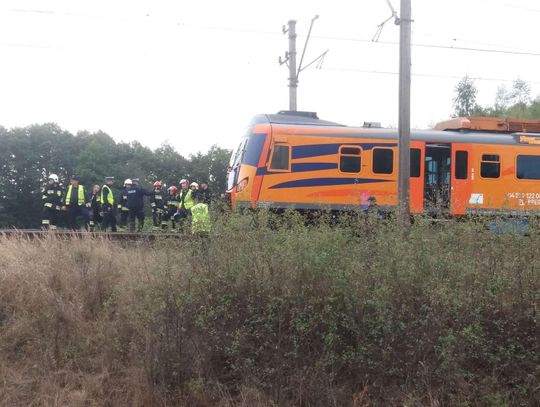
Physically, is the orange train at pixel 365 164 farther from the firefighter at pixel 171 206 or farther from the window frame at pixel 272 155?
the firefighter at pixel 171 206

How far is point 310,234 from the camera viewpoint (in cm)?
601

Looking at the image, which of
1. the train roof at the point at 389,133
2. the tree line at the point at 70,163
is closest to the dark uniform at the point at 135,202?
the train roof at the point at 389,133

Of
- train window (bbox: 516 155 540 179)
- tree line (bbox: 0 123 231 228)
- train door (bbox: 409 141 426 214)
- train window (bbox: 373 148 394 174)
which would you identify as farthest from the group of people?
tree line (bbox: 0 123 231 228)

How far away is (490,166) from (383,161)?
2936 millimetres

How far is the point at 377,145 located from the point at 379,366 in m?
8.08

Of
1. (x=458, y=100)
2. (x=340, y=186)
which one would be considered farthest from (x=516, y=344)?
(x=458, y=100)

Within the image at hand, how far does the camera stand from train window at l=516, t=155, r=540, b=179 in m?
13.0

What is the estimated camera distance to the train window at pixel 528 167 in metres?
13.0

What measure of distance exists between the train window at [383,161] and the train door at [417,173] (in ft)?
1.93

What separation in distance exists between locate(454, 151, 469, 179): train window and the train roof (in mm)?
344

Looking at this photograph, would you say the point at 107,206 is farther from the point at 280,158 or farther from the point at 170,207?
the point at 280,158

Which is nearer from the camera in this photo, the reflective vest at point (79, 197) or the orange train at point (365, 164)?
the orange train at point (365, 164)

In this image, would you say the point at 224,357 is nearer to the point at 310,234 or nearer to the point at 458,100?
the point at 310,234

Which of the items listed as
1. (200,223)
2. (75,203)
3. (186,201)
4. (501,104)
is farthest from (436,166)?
(501,104)
